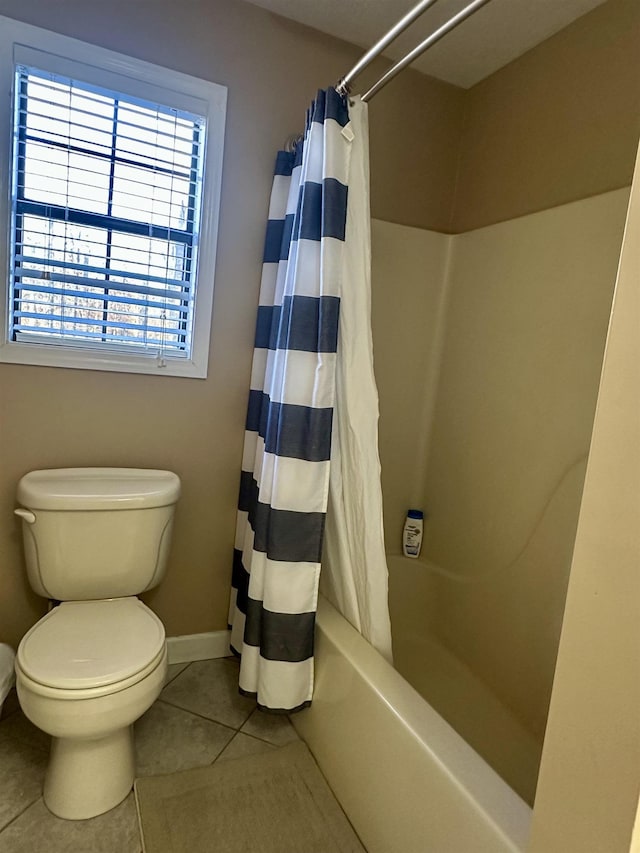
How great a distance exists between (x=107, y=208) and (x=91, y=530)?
3.33 feet

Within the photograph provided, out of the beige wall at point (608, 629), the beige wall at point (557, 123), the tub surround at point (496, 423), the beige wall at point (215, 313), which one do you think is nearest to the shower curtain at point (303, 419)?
the beige wall at point (215, 313)

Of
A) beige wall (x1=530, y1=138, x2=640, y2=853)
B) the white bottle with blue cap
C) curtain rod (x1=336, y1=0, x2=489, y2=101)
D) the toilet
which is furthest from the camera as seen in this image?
the white bottle with blue cap

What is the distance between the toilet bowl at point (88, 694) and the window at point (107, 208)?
2.71 feet

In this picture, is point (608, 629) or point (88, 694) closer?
point (608, 629)

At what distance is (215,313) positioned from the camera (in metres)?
1.83

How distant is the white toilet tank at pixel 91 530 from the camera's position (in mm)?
1535

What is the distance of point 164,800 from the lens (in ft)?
4.54

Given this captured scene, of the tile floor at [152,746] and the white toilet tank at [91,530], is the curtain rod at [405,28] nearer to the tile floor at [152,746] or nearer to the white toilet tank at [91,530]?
the white toilet tank at [91,530]

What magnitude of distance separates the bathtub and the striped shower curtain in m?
0.13

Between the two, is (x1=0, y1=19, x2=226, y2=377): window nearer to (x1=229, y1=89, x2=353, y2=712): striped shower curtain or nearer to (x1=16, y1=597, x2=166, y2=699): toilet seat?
(x1=229, y1=89, x2=353, y2=712): striped shower curtain

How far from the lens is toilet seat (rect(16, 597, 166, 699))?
1.23 m

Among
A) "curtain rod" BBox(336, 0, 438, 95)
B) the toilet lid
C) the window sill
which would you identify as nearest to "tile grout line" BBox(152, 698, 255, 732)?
the toilet lid

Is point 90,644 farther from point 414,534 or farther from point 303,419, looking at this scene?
point 414,534

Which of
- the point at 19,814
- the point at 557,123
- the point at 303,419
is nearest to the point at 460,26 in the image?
the point at 557,123
